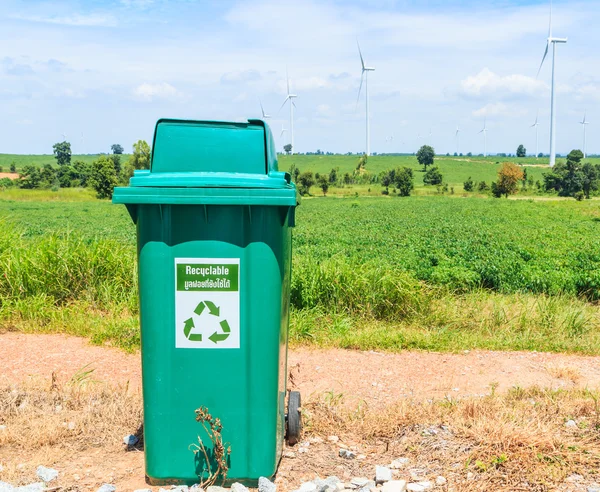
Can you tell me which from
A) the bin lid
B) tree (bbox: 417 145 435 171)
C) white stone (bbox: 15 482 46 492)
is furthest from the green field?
white stone (bbox: 15 482 46 492)

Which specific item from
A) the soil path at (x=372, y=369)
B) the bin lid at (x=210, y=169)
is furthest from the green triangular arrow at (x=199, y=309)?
the soil path at (x=372, y=369)

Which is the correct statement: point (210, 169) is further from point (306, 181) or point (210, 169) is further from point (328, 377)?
point (306, 181)

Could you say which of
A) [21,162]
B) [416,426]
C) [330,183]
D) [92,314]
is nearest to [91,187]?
[330,183]

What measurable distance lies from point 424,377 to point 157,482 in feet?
9.24

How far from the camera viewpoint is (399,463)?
3.29 m

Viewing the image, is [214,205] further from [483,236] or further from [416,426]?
[483,236]

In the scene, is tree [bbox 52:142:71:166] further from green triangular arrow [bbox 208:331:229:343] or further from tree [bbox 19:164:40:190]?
green triangular arrow [bbox 208:331:229:343]

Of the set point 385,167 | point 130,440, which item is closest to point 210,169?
point 130,440

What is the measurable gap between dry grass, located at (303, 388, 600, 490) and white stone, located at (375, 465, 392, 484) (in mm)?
173

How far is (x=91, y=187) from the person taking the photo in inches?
2470

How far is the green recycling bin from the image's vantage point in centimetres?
293

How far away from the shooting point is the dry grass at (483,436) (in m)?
3.12

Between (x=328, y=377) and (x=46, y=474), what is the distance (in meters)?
2.62

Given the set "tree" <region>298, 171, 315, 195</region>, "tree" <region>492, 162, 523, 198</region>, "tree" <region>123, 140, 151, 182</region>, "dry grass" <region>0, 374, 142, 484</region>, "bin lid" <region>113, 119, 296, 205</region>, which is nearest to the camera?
"bin lid" <region>113, 119, 296, 205</region>
